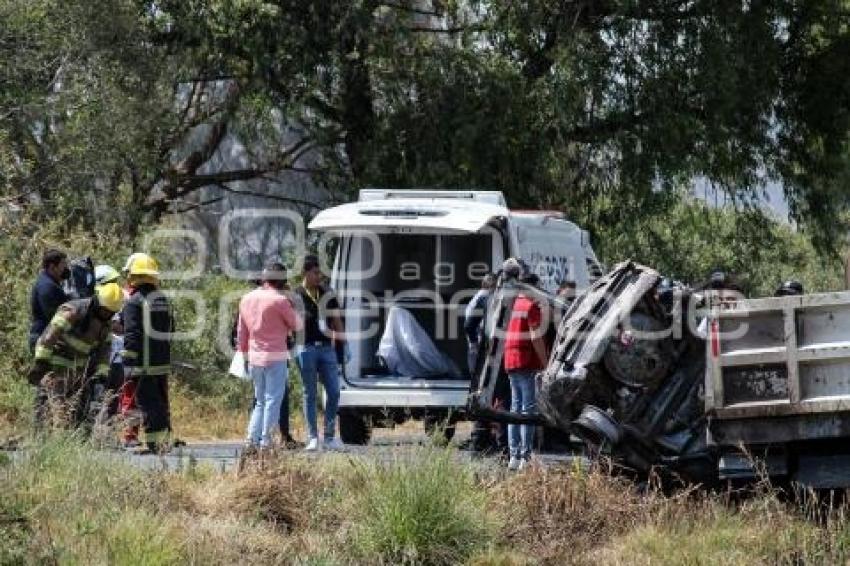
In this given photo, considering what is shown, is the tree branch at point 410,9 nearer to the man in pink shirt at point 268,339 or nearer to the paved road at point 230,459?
the man in pink shirt at point 268,339

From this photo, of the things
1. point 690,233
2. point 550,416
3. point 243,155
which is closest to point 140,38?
point 243,155

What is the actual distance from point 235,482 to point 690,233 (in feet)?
56.9

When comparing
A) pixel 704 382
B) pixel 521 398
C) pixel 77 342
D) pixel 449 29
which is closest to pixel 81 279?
pixel 77 342

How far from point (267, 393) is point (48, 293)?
220 centimetres

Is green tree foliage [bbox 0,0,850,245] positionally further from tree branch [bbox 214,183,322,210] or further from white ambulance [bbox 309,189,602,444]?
white ambulance [bbox 309,189,602,444]

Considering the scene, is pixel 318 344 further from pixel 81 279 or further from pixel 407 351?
pixel 81 279

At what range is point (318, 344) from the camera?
15.4 meters

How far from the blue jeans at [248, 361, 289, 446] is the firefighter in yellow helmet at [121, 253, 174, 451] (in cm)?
77

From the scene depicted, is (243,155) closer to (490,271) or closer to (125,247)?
(125,247)

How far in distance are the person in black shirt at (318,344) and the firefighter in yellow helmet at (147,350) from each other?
4.57ft

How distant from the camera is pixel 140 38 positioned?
74.8 ft

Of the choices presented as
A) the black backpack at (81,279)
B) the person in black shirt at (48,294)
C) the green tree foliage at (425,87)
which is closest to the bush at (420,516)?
the person in black shirt at (48,294)

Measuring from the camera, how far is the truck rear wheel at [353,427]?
16219 millimetres

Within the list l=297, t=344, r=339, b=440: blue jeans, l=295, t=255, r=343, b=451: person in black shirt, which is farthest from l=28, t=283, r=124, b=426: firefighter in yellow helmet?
l=297, t=344, r=339, b=440: blue jeans
